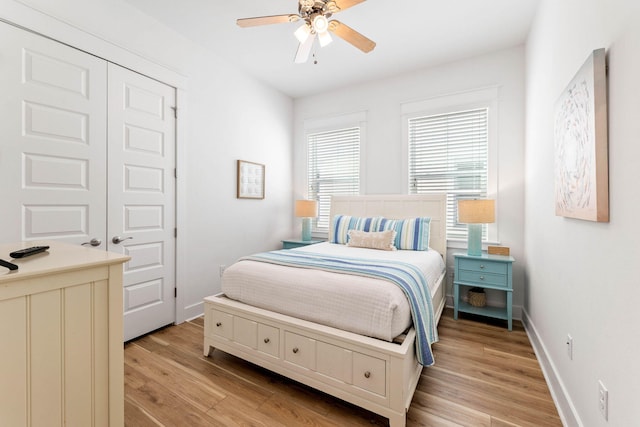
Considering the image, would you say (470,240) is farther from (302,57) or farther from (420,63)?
(302,57)

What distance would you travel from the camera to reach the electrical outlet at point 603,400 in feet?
3.81

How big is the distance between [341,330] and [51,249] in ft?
4.82

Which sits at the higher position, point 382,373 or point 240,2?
point 240,2

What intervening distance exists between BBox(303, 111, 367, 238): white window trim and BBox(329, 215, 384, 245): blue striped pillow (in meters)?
0.66

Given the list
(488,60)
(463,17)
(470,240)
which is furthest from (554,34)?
(470,240)

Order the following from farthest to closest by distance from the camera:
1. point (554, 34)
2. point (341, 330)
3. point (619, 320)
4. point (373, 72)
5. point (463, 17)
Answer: point (373, 72) < point (463, 17) < point (554, 34) < point (341, 330) < point (619, 320)

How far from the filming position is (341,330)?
1.75 metres

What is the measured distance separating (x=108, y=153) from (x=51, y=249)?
150 centimetres

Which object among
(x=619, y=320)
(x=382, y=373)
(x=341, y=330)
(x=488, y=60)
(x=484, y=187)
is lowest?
(x=382, y=373)

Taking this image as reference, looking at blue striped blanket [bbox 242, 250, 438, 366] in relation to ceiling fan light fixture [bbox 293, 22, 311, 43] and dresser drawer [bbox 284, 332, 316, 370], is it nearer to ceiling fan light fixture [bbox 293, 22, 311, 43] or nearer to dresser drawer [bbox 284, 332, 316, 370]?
dresser drawer [bbox 284, 332, 316, 370]

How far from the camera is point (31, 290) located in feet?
2.75

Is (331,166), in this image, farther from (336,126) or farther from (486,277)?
(486,277)

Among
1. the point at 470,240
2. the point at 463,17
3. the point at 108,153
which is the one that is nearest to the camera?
the point at 108,153

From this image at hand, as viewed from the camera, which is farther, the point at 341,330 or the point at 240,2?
the point at 240,2
